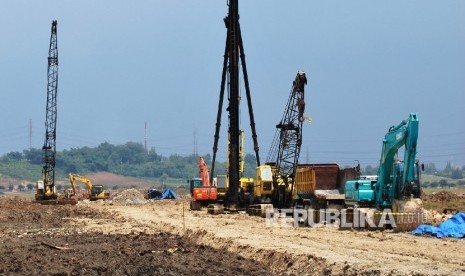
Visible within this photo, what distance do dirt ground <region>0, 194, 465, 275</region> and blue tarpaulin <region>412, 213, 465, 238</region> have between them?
525 millimetres

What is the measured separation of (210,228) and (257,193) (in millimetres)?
13520

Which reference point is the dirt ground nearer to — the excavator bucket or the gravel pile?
the excavator bucket

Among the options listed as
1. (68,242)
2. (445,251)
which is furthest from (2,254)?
(445,251)

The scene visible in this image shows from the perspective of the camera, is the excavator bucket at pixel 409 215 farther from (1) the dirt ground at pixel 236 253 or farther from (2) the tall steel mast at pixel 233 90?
(2) the tall steel mast at pixel 233 90

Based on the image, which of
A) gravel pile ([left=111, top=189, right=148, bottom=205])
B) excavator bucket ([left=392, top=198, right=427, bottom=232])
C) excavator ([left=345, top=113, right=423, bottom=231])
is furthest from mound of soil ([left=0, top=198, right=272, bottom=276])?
gravel pile ([left=111, top=189, right=148, bottom=205])

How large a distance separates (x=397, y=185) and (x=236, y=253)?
26.1ft

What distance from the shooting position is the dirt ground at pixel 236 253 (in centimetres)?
1761

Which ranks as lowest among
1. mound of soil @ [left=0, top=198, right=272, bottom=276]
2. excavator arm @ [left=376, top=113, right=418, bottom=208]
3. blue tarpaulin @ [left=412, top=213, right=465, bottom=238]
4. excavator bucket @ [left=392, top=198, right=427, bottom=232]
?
mound of soil @ [left=0, top=198, right=272, bottom=276]

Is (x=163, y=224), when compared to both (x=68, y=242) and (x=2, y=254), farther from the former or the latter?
(x=2, y=254)

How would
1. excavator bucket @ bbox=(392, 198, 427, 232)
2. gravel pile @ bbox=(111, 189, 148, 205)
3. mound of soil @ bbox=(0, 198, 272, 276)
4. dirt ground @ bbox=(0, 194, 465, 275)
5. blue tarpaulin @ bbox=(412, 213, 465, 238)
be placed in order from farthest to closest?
gravel pile @ bbox=(111, 189, 148, 205) < excavator bucket @ bbox=(392, 198, 427, 232) < blue tarpaulin @ bbox=(412, 213, 465, 238) < mound of soil @ bbox=(0, 198, 272, 276) < dirt ground @ bbox=(0, 194, 465, 275)

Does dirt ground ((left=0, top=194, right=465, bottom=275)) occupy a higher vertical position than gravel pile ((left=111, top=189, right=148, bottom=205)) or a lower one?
lower

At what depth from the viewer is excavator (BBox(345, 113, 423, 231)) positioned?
26.2 m

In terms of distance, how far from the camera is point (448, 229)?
24422 millimetres

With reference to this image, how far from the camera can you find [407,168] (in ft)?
87.9
